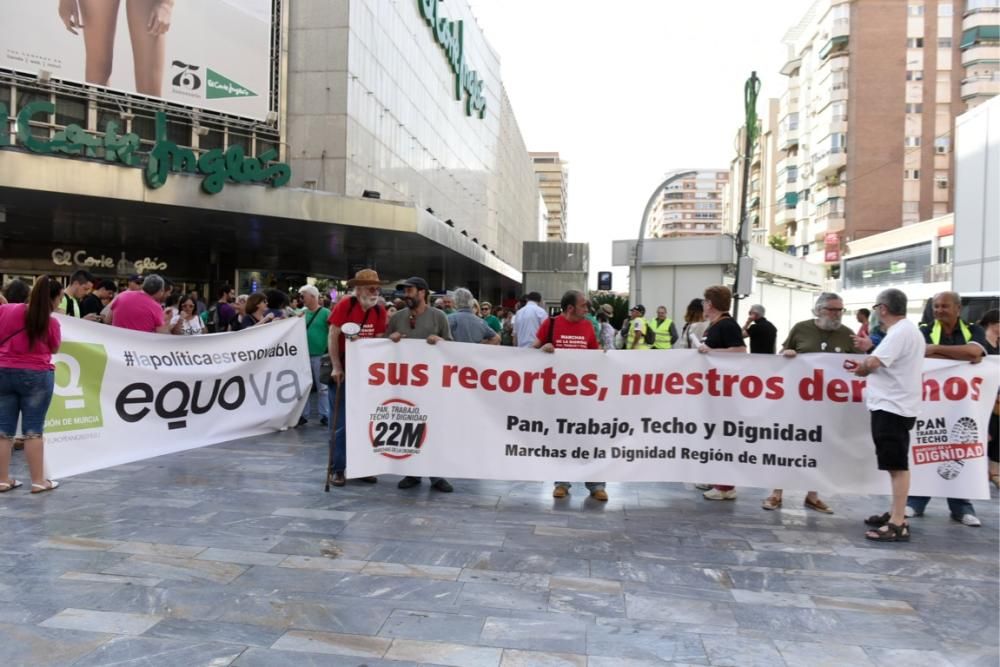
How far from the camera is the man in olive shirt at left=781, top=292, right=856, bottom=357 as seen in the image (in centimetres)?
620

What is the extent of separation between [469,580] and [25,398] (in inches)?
154

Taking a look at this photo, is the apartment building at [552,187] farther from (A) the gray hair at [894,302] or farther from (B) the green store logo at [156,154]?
(A) the gray hair at [894,302]

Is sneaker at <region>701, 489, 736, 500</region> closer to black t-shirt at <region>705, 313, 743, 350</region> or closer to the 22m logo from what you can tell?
black t-shirt at <region>705, 313, 743, 350</region>

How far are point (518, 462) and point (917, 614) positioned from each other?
117 inches

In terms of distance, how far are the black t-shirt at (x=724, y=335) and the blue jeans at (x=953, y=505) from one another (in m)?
1.76

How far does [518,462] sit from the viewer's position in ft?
20.0

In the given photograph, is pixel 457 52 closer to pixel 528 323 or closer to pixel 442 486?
pixel 528 323

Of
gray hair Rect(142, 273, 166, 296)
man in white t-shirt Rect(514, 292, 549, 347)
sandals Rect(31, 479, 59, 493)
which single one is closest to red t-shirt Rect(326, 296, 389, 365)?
gray hair Rect(142, 273, 166, 296)

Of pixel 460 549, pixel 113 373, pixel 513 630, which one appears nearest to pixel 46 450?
pixel 113 373

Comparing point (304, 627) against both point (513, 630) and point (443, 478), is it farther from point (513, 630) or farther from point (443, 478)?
point (443, 478)

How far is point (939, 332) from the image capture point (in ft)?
20.7

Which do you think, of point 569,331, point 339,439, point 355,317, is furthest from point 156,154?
point 569,331

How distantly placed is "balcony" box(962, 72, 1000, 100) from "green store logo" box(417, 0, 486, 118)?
1723 inches

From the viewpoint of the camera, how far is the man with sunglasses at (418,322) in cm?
648
